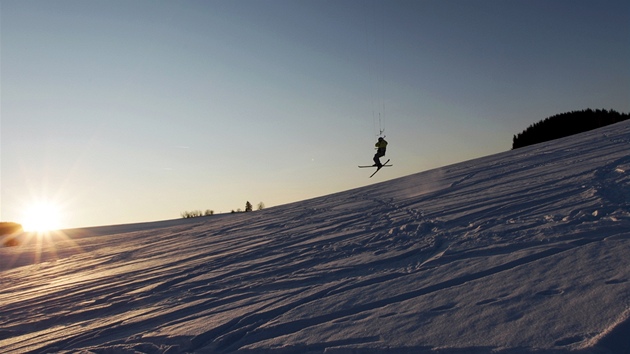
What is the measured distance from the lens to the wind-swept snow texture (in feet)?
10.4

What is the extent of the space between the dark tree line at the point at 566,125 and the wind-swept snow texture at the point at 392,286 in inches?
964

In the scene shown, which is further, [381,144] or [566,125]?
[566,125]

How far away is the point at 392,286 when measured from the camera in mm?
4379

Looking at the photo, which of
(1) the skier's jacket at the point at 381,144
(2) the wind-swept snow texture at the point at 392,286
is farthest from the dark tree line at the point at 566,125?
(2) the wind-swept snow texture at the point at 392,286

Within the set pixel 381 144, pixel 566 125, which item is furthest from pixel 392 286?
pixel 566 125

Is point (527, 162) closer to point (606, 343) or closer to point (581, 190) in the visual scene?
point (581, 190)

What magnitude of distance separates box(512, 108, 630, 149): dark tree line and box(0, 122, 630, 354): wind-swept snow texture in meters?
24.5

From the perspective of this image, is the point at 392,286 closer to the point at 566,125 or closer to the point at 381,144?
the point at 381,144

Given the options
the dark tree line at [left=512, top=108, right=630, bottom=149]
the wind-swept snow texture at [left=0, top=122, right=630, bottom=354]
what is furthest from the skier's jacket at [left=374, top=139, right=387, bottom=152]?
the dark tree line at [left=512, top=108, right=630, bottom=149]

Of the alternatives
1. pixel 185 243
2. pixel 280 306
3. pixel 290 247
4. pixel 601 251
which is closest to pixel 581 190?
pixel 601 251

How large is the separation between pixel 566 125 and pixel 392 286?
32.8m

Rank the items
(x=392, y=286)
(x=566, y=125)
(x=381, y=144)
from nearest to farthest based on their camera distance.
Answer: (x=392, y=286) < (x=381, y=144) < (x=566, y=125)

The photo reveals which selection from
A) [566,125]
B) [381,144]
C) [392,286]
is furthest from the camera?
[566,125]

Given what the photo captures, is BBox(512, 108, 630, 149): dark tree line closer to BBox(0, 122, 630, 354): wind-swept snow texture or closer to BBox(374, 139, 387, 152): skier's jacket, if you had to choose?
BBox(374, 139, 387, 152): skier's jacket
